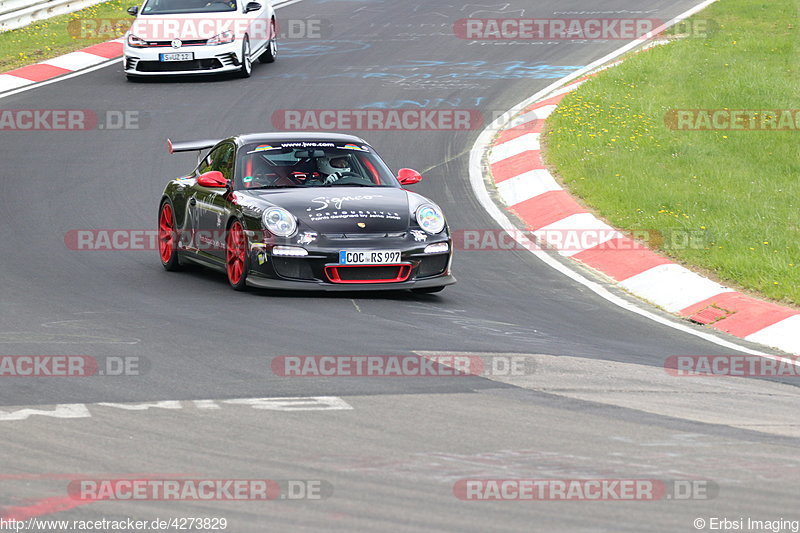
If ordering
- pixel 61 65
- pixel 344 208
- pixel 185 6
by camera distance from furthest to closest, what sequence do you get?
pixel 61 65, pixel 185 6, pixel 344 208

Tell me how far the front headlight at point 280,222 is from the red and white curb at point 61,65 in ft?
36.8

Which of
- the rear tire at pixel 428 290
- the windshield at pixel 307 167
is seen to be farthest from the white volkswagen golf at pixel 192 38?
the rear tire at pixel 428 290

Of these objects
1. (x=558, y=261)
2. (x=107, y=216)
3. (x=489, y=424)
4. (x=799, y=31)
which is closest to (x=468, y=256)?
(x=558, y=261)

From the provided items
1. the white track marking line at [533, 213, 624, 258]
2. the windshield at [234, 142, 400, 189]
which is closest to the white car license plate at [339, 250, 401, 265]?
the windshield at [234, 142, 400, 189]

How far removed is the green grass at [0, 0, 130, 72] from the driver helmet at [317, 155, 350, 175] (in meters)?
11.7

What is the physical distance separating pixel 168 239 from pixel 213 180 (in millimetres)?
1380

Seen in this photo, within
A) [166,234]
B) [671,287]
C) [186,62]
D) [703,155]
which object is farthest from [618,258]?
[186,62]

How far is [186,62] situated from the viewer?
20.6m

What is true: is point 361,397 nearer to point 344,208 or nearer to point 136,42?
point 344,208

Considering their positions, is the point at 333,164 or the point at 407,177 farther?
the point at 333,164

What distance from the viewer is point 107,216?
45.4ft

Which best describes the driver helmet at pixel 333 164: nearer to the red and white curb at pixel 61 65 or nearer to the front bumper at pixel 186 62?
the front bumper at pixel 186 62

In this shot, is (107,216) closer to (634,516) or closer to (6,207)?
(6,207)

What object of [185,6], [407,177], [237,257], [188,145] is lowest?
[237,257]
